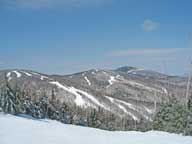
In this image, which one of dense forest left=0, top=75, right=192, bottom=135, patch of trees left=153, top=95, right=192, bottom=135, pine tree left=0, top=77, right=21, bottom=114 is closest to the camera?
patch of trees left=153, top=95, right=192, bottom=135

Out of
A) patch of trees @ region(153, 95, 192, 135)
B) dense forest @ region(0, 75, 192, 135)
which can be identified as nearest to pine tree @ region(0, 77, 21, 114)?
dense forest @ region(0, 75, 192, 135)

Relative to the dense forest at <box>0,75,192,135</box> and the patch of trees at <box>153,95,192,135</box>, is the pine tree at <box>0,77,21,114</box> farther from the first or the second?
the patch of trees at <box>153,95,192,135</box>

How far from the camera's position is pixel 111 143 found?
2503cm

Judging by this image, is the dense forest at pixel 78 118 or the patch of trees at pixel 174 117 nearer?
the patch of trees at pixel 174 117

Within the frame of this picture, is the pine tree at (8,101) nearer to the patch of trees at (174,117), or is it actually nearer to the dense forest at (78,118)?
the dense forest at (78,118)

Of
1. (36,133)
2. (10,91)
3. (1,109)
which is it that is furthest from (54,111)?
(36,133)

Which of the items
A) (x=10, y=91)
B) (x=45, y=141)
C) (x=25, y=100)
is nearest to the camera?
(x=45, y=141)

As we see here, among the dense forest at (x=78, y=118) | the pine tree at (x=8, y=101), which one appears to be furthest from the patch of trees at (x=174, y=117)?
the pine tree at (x=8, y=101)

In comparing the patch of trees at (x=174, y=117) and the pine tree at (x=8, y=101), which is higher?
the pine tree at (x=8, y=101)

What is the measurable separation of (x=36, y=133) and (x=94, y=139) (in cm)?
438

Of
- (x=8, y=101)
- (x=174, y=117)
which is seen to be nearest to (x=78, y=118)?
(x=8, y=101)

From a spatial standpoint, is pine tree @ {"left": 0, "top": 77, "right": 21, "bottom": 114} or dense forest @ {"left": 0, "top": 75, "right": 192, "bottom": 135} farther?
pine tree @ {"left": 0, "top": 77, "right": 21, "bottom": 114}

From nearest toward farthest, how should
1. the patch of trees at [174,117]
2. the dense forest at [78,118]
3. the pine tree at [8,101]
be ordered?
the patch of trees at [174,117], the dense forest at [78,118], the pine tree at [8,101]

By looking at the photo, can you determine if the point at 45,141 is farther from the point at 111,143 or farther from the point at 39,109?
the point at 39,109
